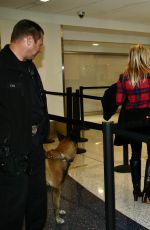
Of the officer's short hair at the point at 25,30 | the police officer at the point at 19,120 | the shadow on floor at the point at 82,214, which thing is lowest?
the shadow on floor at the point at 82,214

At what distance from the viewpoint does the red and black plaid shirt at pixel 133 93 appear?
2.98 metres

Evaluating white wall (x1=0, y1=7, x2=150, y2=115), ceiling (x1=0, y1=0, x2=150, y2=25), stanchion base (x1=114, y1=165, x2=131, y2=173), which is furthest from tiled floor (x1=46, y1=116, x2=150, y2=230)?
ceiling (x1=0, y1=0, x2=150, y2=25)

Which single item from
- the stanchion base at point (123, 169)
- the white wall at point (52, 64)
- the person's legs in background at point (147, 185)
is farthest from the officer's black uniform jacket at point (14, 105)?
the white wall at point (52, 64)

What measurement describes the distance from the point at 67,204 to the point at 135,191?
0.72 metres

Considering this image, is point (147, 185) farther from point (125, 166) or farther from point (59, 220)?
point (125, 166)

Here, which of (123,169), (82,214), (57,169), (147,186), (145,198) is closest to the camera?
(57,169)

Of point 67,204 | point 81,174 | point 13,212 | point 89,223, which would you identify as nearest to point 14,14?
point 81,174

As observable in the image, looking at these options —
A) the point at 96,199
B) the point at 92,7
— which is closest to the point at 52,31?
the point at 92,7

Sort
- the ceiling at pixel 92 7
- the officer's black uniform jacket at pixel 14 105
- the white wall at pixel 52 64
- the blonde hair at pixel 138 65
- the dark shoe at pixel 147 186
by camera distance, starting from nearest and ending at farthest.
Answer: the officer's black uniform jacket at pixel 14 105
the blonde hair at pixel 138 65
the dark shoe at pixel 147 186
the ceiling at pixel 92 7
the white wall at pixel 52 64

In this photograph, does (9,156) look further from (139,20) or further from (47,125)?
(139,20)

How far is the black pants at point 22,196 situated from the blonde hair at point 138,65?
1218 mm

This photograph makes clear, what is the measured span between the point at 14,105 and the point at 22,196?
570 millimetres

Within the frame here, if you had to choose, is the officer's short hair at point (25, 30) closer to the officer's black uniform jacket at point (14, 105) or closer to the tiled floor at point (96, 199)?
the officer's black uniform jacket at point (14, 105)

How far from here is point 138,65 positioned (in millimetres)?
2996
